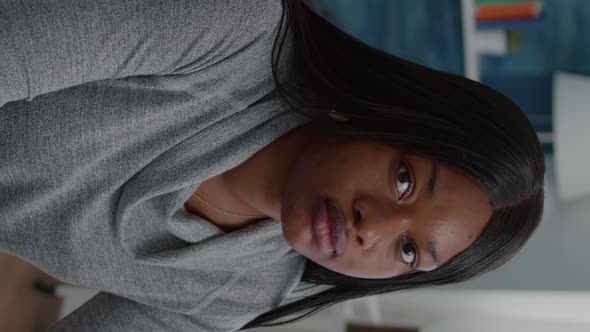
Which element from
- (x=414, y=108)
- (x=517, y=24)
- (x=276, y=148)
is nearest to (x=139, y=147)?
(x=276, y=148)

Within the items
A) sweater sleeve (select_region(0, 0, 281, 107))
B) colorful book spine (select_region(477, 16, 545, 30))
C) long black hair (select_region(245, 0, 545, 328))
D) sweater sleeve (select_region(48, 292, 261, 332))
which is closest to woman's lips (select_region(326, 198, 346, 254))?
long black hair (select_region(245, 0, 545, 328))

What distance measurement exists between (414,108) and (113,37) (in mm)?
430

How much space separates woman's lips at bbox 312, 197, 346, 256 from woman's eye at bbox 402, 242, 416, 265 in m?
0.12

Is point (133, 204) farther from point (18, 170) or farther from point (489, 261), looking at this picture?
point (489, 261)

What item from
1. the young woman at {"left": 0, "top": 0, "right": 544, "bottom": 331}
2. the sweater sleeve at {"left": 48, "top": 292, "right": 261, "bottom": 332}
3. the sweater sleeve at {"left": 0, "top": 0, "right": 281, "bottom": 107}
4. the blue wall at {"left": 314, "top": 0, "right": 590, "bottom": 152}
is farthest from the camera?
the blue wall at {"left": 314, "top": 0, "right": 590, "bottom": 152}

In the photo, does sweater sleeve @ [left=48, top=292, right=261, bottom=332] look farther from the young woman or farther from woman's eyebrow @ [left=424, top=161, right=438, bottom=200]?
woman's eyebrow @ [left=424, top=161, right=438, bottom=200]

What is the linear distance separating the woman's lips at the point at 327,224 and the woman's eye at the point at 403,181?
10 centimetres

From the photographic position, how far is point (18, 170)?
1045mm

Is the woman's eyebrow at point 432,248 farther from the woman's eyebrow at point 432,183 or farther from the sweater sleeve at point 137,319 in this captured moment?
the sweater sleeve at point 137,319

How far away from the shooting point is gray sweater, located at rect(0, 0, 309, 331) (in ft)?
2.65

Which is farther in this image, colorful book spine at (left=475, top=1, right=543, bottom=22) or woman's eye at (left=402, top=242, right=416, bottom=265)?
colorful book spine at (left=475, top=1, right=543, bottom=22)

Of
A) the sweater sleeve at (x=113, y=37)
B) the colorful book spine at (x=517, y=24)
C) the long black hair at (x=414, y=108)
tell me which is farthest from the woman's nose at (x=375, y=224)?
the colorful book spine at (x=517, y=24)

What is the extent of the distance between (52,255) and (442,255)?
27.0 inches

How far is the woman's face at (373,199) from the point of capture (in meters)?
0.97
